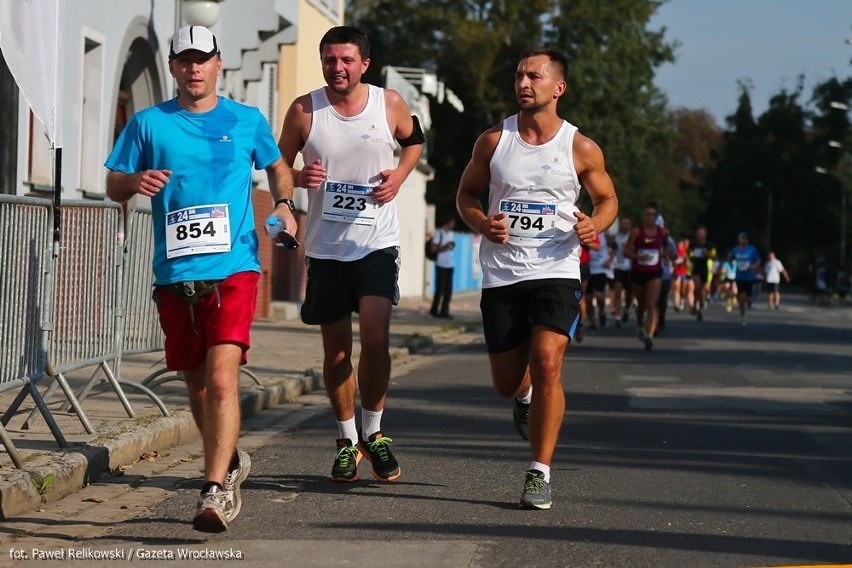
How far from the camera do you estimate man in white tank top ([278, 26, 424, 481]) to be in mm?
8109

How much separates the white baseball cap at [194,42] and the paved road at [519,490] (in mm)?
1931

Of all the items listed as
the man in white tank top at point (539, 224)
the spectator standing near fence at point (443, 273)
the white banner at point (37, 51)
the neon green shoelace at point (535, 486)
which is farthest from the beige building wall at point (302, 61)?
the neon green shoelace at point (535, 486)

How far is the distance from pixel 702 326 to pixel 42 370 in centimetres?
2426

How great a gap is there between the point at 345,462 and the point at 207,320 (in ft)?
5.27

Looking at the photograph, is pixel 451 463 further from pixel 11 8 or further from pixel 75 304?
pixel 11 8

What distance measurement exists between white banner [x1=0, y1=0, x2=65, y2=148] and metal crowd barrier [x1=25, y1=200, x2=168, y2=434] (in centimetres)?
108

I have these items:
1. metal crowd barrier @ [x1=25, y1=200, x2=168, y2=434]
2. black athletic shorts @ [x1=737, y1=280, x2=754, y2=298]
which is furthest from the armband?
black athletic shorts @ [x1=737, y1=280, x2=754, y2=298]

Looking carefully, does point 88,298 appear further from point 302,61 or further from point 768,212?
point 768,212

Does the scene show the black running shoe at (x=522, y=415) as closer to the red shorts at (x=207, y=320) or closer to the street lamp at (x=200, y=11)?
the red shorts at (x=207, y=320)

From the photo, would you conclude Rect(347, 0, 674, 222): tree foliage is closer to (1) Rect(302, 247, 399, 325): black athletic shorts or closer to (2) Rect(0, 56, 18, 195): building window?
(2) Rect(0, 56, 18, 195): building window

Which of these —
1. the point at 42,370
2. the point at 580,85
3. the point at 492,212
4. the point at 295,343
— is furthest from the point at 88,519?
the point at 580,85

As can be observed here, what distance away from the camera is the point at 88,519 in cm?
719

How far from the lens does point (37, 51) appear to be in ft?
27.6

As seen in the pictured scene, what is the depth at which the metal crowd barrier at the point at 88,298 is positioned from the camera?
31.2ft
